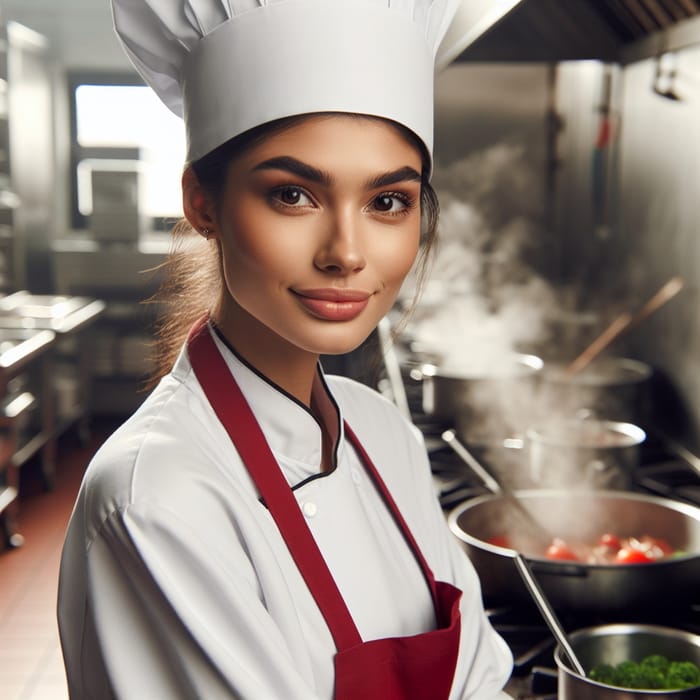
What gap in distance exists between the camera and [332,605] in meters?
0.98

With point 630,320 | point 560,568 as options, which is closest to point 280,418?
point 560,568

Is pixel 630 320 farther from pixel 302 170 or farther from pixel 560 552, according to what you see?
pixel 302 170

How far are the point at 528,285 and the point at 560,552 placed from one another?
1.97 metres

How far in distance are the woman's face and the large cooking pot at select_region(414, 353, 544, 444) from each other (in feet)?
4.51

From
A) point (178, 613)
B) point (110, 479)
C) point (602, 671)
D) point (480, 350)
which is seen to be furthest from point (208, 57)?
point (480, 350)

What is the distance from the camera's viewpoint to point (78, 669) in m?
0.93

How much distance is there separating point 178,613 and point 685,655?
2.49 feet

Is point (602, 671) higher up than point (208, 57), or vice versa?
point (208, 57)

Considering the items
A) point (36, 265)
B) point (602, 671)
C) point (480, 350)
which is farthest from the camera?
point (36, 265)

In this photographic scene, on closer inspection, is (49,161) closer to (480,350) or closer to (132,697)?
(480,350)

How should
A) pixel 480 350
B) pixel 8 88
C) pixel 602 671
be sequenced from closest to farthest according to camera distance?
pixel 602 671, pixel 480 350, pixel 8 88

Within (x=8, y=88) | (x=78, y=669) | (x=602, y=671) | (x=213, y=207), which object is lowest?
(x=602, y=671)

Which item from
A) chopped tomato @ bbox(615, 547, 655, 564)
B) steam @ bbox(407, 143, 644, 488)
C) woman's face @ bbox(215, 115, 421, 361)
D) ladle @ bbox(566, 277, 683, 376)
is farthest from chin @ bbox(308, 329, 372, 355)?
steam @ bbox(407, 143, 644, 488)

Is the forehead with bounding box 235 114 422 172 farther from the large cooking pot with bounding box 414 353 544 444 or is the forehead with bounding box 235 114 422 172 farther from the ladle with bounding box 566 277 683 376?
the ladle with bounding box 566 277 683 376
